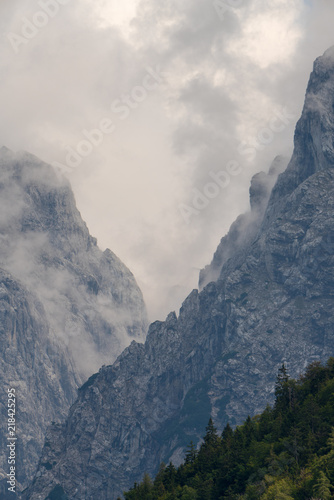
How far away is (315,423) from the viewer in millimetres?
177625

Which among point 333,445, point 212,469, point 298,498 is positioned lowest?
point 298,498

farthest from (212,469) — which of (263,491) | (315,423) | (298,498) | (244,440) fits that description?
(298,498)

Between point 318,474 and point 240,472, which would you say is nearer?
point 318,474

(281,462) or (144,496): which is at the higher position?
(144,496)

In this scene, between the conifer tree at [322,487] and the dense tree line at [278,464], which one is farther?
the dense tree line at [278,464]

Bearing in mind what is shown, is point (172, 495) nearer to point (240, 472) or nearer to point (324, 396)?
point (240, 472)

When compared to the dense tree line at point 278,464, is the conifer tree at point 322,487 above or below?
below

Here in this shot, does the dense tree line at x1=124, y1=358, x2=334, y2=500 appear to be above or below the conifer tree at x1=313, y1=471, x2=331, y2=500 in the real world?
above

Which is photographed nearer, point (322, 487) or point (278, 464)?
point (322, 487)

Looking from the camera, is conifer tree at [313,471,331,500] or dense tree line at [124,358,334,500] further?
dense tree line at [124,358,334,500]

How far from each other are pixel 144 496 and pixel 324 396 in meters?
48.2

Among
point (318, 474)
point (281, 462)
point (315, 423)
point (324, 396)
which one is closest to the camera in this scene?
point (318, 474)

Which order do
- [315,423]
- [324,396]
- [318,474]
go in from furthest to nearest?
[324,396] → [315,423] → [318,474]

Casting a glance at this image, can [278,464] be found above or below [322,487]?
above
